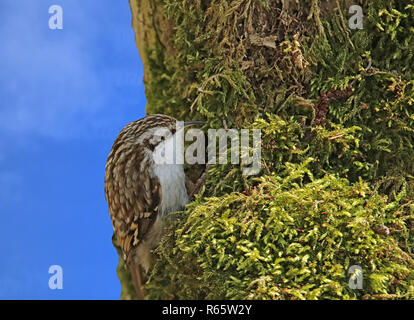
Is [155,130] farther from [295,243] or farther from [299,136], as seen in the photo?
[295,243]

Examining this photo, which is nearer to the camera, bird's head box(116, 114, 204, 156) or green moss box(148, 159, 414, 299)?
green moss box(148, 159, 414, 299)

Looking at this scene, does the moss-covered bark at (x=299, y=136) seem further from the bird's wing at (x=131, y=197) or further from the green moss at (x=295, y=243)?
the bird's wing at (x=131, y=197)

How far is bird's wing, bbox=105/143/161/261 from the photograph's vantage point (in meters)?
2.81

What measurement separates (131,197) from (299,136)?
3.93 ft

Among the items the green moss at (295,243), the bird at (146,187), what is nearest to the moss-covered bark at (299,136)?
the green moss at (295,243)

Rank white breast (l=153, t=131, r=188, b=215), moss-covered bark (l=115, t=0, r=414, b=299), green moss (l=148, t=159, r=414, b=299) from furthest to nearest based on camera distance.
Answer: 1. white breast (l=153, t=131, r=188, b=215)
2. moss-covered bark (l=115, t=0, r=414, b=299)
3. green moss (l=148, t=159, r=414, b=299)

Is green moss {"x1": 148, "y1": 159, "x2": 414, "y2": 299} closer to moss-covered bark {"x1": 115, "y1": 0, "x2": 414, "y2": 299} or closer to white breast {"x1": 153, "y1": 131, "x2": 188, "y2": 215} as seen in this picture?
moss-covered bark {"x1": 115, "y1": 0, "x2": 414, "y2": 299}

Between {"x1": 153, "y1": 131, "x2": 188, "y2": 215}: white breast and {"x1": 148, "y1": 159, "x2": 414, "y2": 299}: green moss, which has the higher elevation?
{"x1": 153, "y1": 131, "x2": 188, "y2": 215}: white breast

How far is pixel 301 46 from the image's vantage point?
2447mm

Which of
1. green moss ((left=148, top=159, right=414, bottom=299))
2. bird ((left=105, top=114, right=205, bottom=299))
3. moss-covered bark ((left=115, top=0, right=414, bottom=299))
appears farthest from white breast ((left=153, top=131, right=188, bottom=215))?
green moss ((left=148, top=159, right=414, bottom=299))

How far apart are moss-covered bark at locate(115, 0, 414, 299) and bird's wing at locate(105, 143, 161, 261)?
0.86 ft

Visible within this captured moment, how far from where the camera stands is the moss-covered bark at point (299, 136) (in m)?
2.08

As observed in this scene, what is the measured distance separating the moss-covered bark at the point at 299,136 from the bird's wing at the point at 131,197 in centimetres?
26
